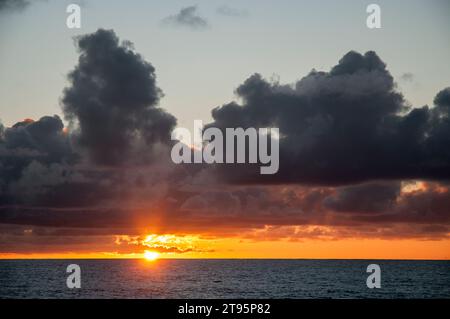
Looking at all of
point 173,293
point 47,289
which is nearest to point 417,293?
point 173,293

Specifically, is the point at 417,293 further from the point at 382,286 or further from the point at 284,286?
the point at 284,286
